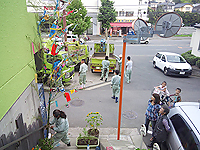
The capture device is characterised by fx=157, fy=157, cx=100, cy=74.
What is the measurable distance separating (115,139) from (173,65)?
8692mm

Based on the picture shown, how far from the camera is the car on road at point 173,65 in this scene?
38.4ft

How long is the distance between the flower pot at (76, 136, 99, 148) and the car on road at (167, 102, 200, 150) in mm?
2252

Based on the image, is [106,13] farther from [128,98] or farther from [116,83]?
[116,83]

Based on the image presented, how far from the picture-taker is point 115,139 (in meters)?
5.35

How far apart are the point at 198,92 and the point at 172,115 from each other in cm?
618

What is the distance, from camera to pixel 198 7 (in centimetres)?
6812

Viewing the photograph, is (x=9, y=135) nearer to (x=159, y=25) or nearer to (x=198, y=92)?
(x=159, y=25)

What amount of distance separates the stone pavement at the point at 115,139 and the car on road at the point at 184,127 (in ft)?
3.13

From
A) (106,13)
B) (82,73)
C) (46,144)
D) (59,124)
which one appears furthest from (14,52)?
(106,13)

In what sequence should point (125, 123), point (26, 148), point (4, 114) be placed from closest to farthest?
point (4, 114) → point (26, 148) → point (125, 123)

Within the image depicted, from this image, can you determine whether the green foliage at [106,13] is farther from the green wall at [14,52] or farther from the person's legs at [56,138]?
the person's legs at [56,138]

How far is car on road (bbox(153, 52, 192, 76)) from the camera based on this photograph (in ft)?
38.4

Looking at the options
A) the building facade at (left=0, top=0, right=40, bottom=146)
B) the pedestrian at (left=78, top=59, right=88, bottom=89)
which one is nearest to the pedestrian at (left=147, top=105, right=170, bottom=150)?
the building facade at (left=0, top=0, right=40, bottom=146)

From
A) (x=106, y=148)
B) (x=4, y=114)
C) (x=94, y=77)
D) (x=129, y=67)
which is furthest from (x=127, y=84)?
(x=4, y=114)
